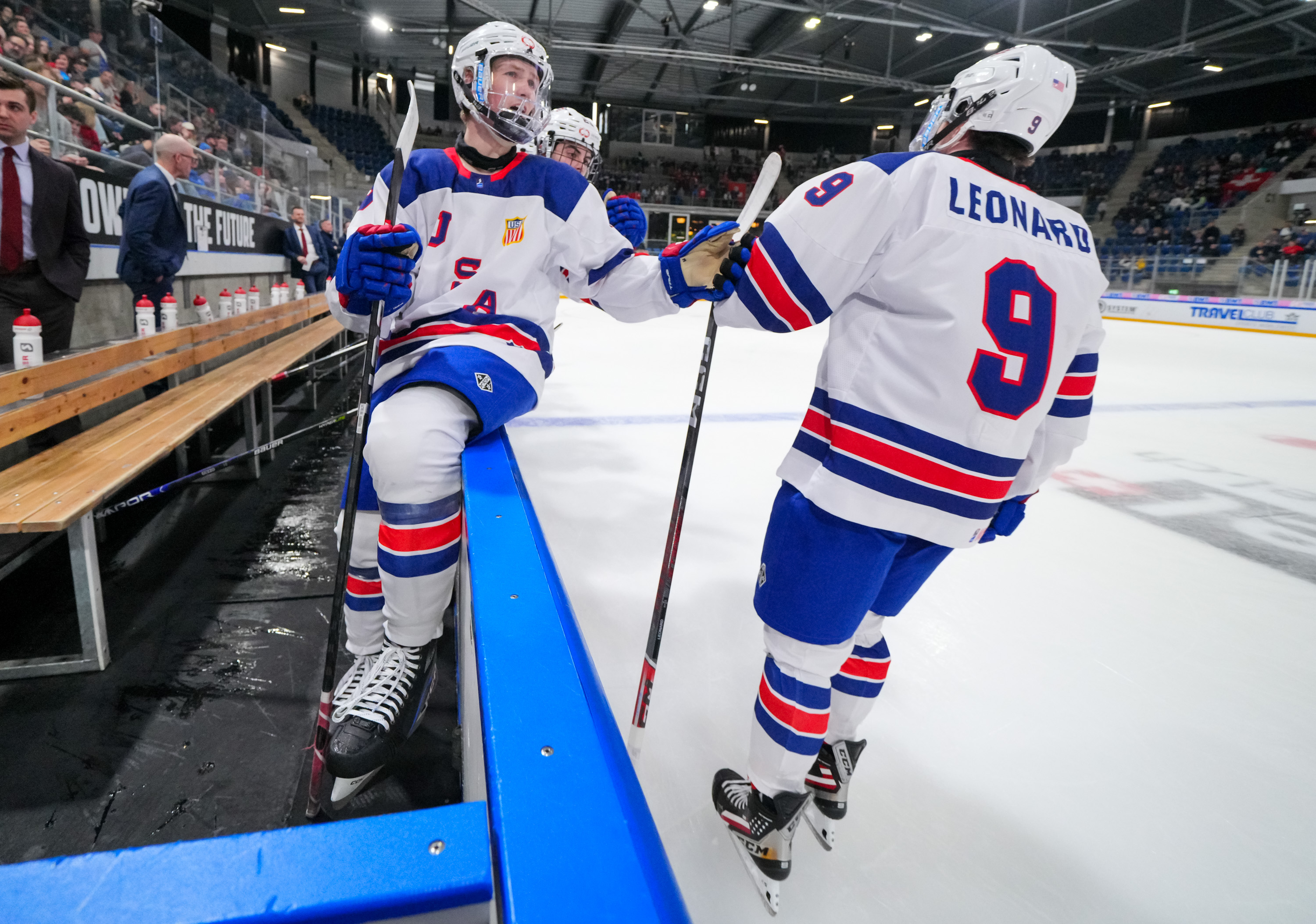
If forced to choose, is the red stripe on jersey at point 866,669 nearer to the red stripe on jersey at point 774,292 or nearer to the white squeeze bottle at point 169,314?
the red stripe on jersey at point 774,292

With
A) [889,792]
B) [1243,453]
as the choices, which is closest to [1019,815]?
[889,792]

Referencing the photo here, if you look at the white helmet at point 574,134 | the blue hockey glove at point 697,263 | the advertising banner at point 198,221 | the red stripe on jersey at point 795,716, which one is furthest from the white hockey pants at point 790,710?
the advertising banner at point 198,221

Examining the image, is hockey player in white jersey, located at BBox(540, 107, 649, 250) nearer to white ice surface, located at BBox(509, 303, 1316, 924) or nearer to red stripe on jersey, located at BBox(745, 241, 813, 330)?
white ice surface, located at BBox(509, 303, 1316, 924)

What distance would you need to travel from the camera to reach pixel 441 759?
1366 mm

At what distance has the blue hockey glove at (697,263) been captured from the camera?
1374 mm

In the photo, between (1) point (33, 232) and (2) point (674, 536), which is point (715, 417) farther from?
(1) point (33, 232)

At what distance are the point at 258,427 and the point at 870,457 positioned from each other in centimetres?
351

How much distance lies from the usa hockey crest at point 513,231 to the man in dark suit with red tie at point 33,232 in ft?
8.30

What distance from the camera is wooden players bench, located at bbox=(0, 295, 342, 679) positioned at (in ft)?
5.10

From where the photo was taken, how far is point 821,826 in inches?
41.9

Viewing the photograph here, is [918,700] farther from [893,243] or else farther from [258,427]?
[258,427]

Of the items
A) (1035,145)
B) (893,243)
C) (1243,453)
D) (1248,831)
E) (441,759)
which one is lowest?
(441,759)

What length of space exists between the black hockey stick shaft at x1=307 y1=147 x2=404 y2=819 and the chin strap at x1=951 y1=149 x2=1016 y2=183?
0.92 m

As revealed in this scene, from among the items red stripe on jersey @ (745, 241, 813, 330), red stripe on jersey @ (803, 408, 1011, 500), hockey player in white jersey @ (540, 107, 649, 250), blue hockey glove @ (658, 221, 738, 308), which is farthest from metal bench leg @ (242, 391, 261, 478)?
red stripe on jersey @ (803, 408, 1011, 500)
